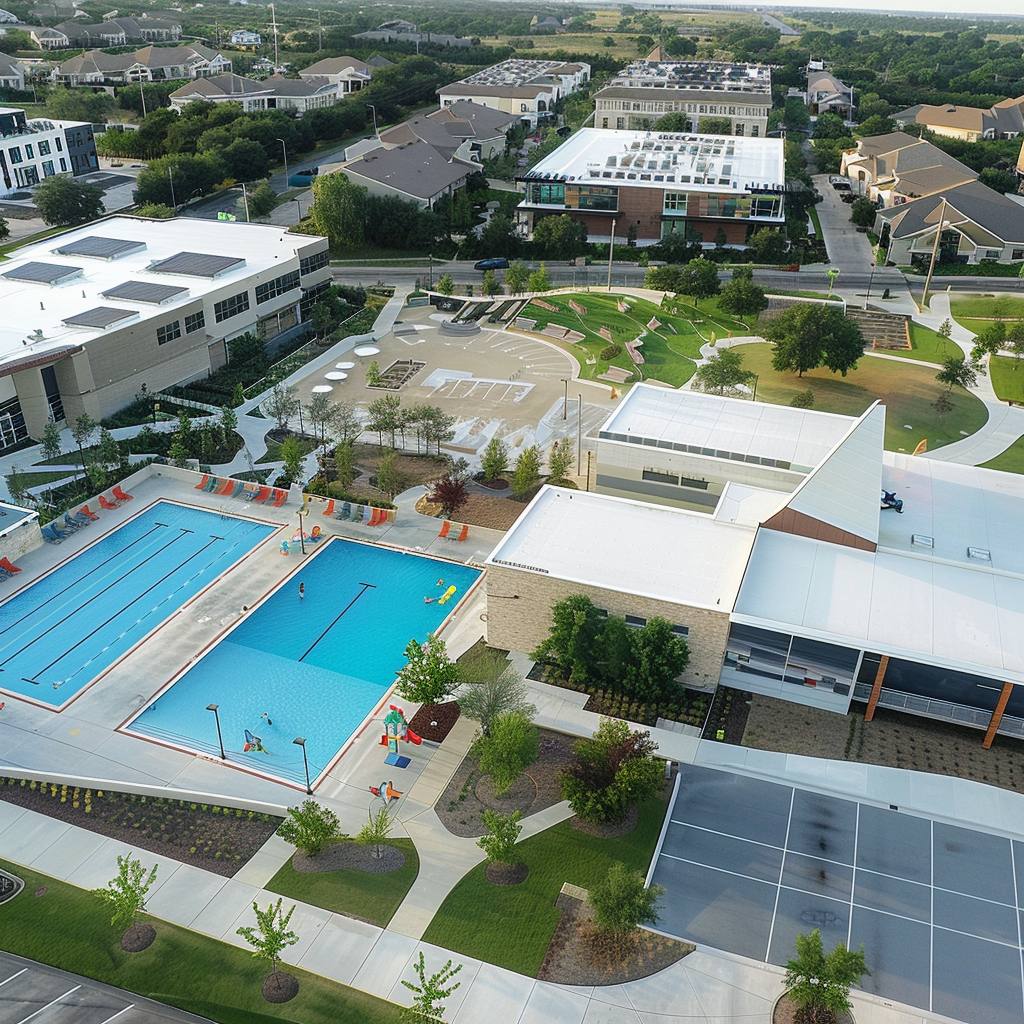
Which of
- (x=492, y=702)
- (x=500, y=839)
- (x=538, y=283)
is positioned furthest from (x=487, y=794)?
(x=538, y=283)

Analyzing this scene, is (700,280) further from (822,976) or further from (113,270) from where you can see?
(822,976)

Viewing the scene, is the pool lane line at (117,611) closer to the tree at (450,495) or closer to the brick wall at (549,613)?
the tree at (450,495)

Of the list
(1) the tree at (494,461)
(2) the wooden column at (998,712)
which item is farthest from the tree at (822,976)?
(1) the tree at (494,461)

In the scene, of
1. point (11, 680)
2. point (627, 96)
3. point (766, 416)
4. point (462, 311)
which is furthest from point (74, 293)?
point (627, 96)

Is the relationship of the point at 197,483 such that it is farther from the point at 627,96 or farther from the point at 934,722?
the point at 627,96

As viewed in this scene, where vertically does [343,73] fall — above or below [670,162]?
above

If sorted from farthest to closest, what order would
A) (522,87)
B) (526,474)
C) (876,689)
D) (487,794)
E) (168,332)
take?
(522,87) → (168,332) → (526,474) → (876,689) → (487,794)
